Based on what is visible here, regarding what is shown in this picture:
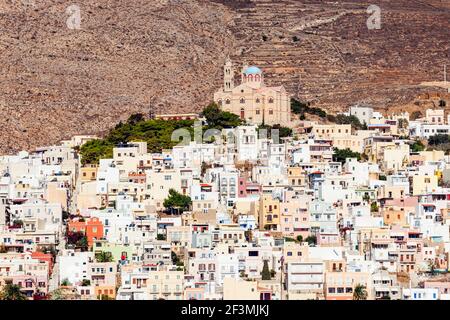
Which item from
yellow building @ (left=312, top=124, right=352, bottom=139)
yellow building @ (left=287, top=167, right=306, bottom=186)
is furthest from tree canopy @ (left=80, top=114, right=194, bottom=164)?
yellow building @ (left=287, top=167, right=306, bottom=186)

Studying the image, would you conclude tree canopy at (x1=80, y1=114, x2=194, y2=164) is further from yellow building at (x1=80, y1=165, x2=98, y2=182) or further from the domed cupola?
the domed cupola

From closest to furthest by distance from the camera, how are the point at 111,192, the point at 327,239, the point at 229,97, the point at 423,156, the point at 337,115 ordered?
the point at 327,239
the point at 111,192
the point at 423,156
the point at 229,97
the point at 337,115

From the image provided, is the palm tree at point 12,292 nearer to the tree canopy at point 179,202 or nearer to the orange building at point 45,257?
the orange building at point 45,257

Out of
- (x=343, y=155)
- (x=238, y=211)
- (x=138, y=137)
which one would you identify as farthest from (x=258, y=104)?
(x=238, y=211)

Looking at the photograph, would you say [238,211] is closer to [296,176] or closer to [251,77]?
[296,176]

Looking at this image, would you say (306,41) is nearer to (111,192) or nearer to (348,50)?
(348,50)

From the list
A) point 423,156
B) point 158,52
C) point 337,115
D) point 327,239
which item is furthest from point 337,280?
point 158,52
